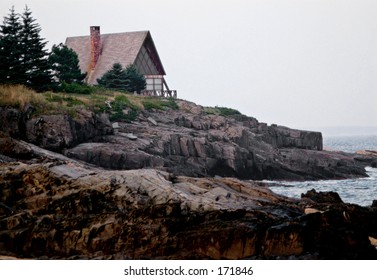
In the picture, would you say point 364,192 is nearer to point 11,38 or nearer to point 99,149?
point 99,149

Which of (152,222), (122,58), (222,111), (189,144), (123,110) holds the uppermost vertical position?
(122,58)

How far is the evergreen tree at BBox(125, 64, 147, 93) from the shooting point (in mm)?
22350

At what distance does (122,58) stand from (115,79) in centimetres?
130

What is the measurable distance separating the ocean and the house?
5.19 metres

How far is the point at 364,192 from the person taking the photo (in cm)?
1360

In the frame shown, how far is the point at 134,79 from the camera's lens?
75.4 feet

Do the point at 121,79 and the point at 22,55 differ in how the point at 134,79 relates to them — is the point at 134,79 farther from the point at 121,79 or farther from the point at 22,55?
the point at 22,55

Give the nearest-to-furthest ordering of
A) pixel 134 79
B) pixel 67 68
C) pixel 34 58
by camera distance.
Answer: pixel 34 58 < pixel 67 68 < pixel 134 79

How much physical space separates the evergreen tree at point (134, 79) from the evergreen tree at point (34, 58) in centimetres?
579

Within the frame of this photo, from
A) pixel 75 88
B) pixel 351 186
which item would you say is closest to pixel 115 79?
pixel 75 88

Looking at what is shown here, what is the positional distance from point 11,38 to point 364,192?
1028 centimetres

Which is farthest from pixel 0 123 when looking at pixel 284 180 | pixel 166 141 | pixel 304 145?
pixel 304 145

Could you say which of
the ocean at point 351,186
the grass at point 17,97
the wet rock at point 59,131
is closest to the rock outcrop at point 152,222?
the ocean at point 351,186

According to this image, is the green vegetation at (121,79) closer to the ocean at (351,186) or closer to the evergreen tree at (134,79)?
the evergreen tree at (134,79)
